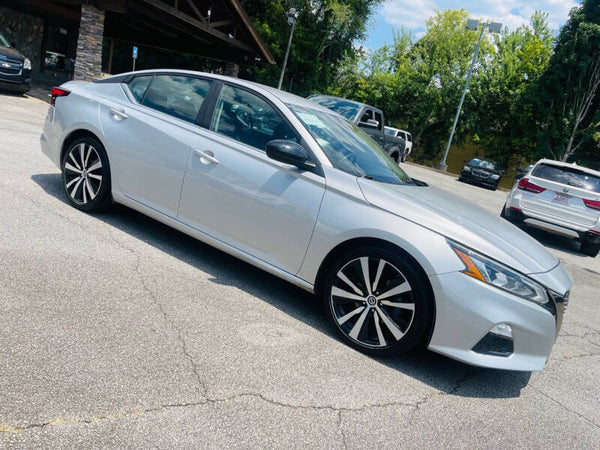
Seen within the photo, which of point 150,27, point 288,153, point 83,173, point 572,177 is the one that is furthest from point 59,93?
point 150,27

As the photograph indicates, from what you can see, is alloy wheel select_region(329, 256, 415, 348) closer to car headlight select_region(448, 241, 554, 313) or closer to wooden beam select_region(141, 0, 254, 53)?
car headlight select_region(448, 241, 554, 313)

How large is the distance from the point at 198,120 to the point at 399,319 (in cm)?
238

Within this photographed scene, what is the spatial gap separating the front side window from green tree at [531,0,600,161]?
93.6 ft

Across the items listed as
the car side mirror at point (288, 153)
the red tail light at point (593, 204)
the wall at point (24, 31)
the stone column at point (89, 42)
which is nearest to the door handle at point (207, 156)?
the car side mirror at point (288, 153)

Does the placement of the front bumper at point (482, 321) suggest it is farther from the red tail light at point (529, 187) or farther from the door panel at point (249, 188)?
the red tail light at point (529, 187)

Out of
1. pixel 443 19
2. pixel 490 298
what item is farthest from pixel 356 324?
pixel 443 19

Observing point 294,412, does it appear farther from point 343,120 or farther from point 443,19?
point 443,19

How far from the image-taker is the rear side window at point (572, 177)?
8.60 metres

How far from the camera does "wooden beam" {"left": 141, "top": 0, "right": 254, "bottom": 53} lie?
1377 centimetres

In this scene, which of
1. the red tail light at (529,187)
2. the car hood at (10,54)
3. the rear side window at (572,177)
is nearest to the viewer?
the rear side window at (572,177)

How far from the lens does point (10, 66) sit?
41.9 feet

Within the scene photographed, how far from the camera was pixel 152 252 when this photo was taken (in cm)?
426

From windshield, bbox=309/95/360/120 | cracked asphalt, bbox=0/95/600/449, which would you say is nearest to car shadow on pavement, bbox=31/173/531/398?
cracked asphalt, bbox=0/95/600/449

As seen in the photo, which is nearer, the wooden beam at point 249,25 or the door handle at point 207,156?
the door handle at point 207,156
